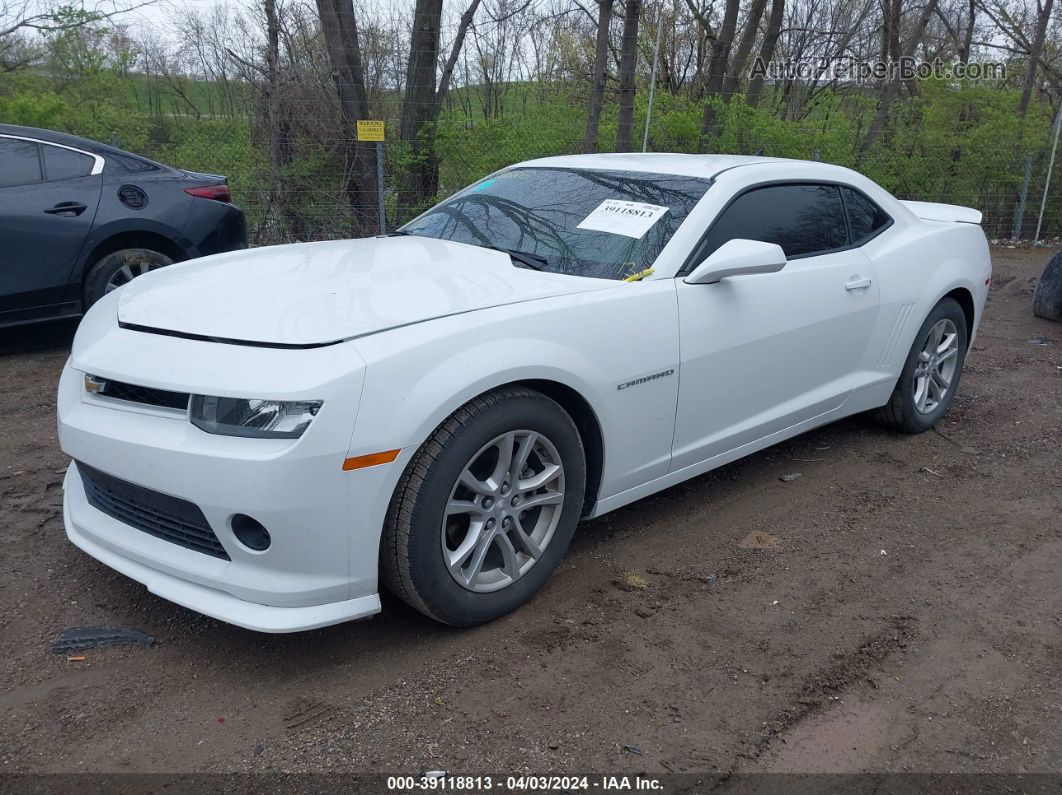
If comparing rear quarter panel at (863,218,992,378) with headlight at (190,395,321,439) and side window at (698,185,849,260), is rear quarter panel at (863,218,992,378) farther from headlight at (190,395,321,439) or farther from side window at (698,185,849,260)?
headlight at (190,395,321,439)

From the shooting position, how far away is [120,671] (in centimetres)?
262

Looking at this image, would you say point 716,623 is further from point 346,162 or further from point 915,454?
point 346,162

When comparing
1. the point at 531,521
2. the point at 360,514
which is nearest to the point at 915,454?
the point at 531,521

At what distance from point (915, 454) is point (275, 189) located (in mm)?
7187

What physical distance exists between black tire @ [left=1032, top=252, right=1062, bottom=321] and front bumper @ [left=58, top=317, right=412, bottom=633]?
7.46 meters

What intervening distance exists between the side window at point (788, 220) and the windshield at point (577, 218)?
178 mm

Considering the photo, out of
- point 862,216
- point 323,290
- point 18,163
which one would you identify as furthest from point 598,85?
point 323,290

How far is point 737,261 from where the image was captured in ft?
10.8

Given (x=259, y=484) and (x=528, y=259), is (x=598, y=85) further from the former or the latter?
(x=259, y=484)

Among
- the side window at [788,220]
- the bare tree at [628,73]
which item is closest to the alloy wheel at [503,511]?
the side window at [788,220]

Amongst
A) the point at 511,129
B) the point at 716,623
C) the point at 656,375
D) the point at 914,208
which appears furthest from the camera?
the point at 511,129

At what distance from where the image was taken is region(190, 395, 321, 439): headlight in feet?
7.78

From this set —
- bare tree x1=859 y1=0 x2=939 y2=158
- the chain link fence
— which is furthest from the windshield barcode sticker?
bare tree x1=859 y1=0 x2=939 y2=158

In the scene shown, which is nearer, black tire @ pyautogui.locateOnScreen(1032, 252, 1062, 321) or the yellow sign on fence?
black tire @ pyautogui.locateOnScreen(1032, 252, 1062, 321)
